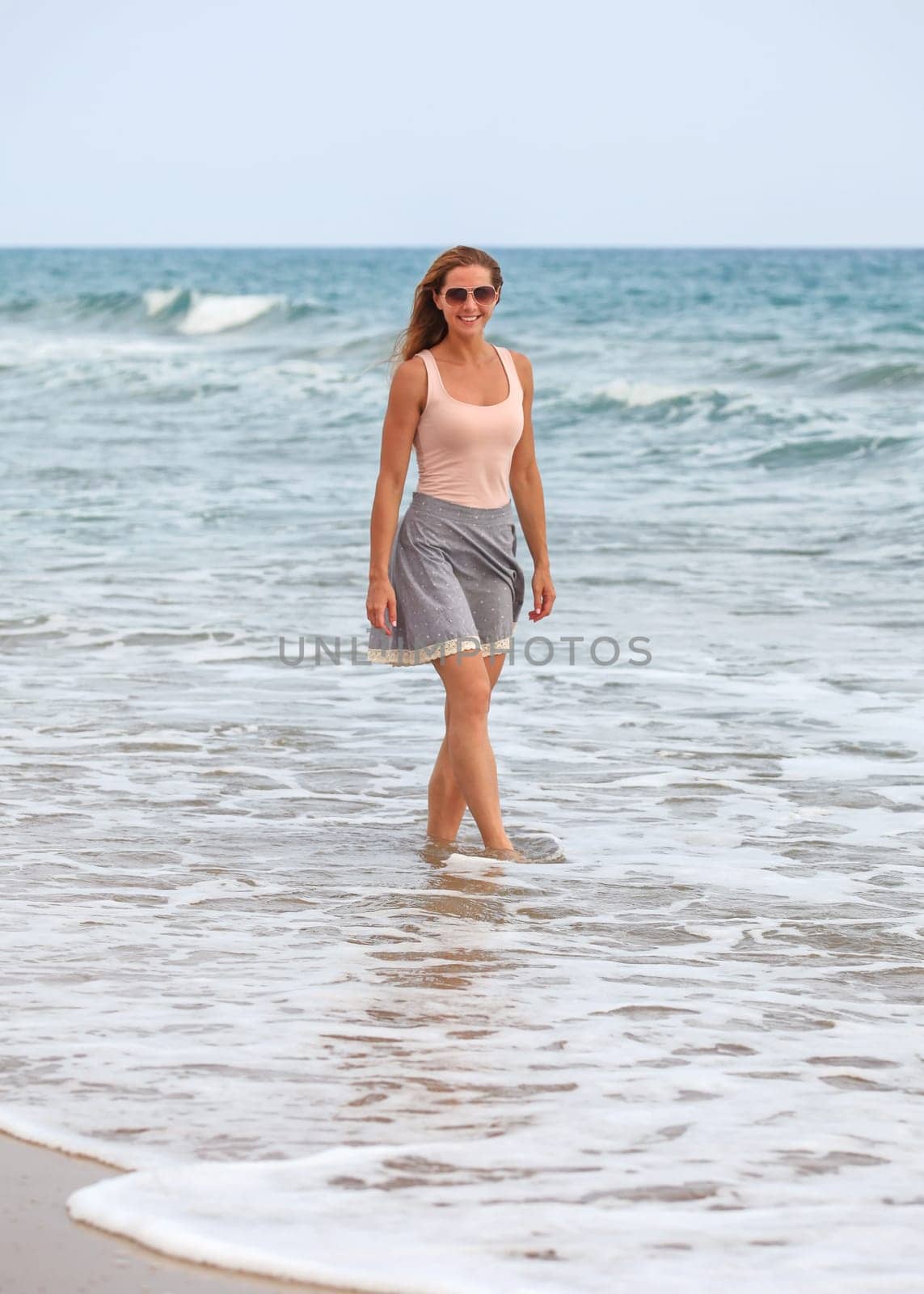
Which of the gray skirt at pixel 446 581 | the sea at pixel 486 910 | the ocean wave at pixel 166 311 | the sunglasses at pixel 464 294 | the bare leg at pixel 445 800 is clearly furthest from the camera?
the ocean wave at pixel 166 311

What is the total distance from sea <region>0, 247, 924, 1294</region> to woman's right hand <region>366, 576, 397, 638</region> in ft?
2.34

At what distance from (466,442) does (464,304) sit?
40 cm

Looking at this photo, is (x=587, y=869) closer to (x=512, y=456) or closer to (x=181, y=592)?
(x=512, y=456)

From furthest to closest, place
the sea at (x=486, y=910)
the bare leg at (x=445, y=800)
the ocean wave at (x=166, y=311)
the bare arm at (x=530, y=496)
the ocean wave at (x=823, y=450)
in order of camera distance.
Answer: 1. the ocean wave at (x=166, y=311)
2. the ocean wave at (x=823, y=450)
3. the bare leg at (x=445, y=800)
4. the bare arm at (x=530, y=496)
5. the sea at (x=486, y=910)

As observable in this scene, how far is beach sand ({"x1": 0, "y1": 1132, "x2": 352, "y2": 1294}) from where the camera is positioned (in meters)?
2.69

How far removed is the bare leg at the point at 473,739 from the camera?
5133 millimetres

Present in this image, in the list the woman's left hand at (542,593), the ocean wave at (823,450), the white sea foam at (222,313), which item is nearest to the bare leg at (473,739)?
the woman's left hand at (542,593)

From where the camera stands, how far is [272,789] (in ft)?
20.6

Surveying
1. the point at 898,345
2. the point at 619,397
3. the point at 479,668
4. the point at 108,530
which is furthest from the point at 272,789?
the point at 898,345

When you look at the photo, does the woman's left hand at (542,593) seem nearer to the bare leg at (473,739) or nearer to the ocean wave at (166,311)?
the bare leg at (473,739)

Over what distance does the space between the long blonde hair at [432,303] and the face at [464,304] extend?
17mm

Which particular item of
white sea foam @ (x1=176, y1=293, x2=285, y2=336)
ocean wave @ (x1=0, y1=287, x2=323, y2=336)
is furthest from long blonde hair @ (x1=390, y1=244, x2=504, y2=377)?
white sea foam @ (x1=176, y1=293, x2=285, y2=336)

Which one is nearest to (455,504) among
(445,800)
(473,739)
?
(473,739)

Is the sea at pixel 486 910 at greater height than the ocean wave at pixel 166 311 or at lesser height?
lesser
